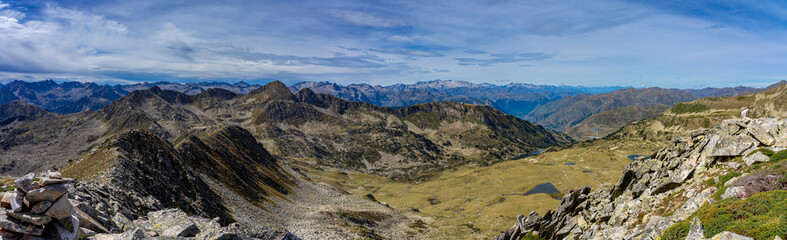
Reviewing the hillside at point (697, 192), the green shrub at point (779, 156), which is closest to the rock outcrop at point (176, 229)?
the hillside at point (697, 192)

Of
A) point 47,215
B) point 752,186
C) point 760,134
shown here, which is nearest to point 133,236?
point 47,215

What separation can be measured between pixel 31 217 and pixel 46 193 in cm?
130

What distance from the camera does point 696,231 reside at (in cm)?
1886

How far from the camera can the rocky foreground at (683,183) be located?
23.1 m

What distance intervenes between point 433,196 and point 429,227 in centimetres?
6085

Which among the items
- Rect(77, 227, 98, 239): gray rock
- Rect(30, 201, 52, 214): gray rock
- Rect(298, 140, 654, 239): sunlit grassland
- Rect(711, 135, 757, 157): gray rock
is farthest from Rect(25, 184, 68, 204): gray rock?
Rect(298, 140, 654, 239): sunlit grassland

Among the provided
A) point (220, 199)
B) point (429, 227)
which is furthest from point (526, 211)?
point (220, 199)

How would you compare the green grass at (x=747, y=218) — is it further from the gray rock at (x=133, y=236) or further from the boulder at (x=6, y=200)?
the boulder at (x=6, y=200)

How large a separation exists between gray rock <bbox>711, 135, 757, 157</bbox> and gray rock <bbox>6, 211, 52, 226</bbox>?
49.2 m

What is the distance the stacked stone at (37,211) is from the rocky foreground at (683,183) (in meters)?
36.5

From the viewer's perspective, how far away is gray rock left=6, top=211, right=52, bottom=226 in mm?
16531

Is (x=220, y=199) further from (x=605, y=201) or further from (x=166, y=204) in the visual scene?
(x=605, y=201)

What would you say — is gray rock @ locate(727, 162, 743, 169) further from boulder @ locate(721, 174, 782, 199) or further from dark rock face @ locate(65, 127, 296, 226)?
dark rock face @ locate(65, 127, 296, 226)

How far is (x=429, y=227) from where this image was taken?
97.6 meters
